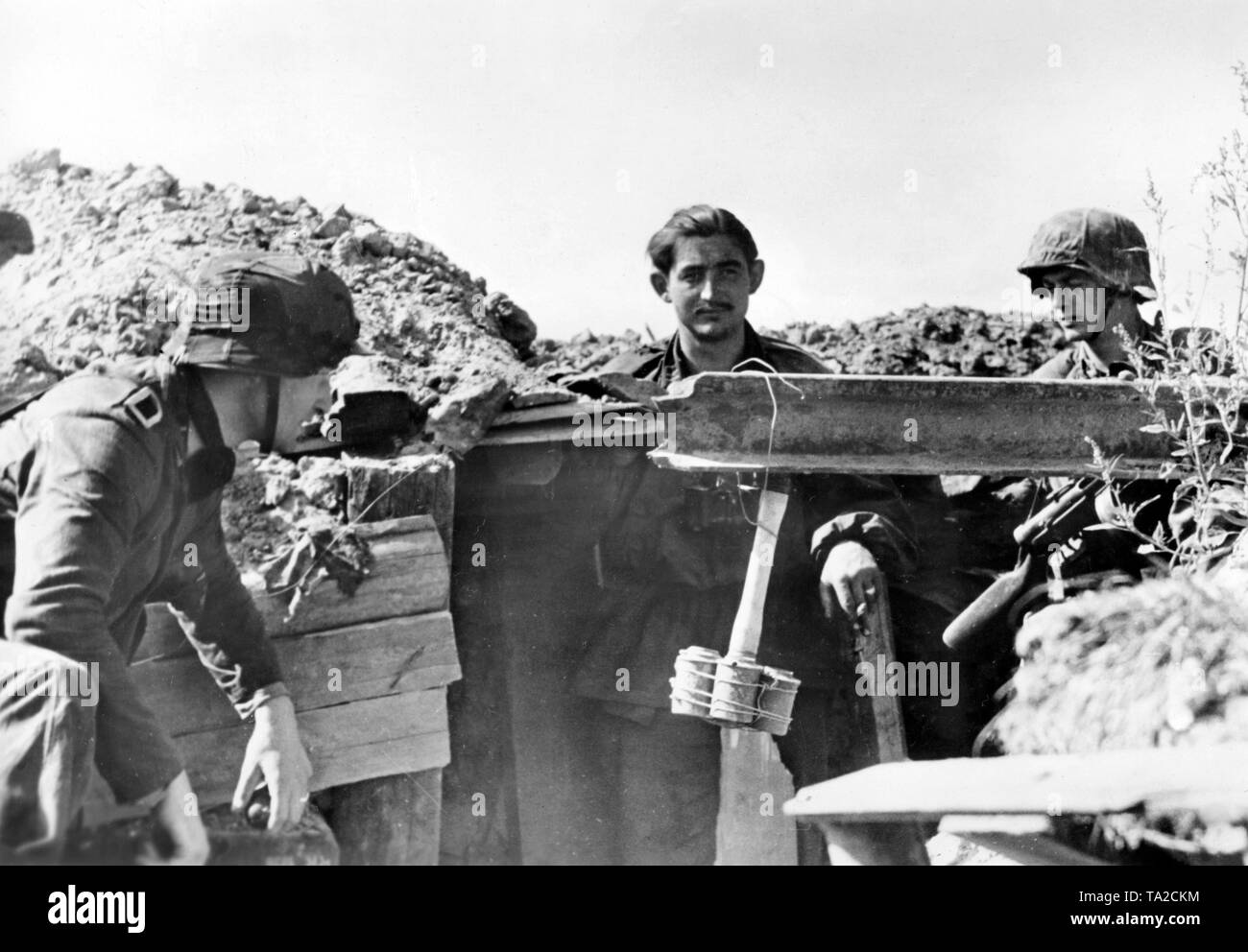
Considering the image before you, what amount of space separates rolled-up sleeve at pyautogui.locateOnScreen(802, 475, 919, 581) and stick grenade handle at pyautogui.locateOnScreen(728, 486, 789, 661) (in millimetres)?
326

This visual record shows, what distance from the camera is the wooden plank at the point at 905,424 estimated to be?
5.21 metres

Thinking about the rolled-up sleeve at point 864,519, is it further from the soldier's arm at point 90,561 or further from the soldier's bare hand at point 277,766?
the soldier's arm at point 90,561

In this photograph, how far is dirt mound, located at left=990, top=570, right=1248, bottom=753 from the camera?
421cm

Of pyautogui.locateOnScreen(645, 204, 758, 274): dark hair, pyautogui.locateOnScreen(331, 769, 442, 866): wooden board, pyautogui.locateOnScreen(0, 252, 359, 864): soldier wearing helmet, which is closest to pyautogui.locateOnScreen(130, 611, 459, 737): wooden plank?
pyautogui.locateOnScreen(0, 252, 359, 864): soldier wearing helmet

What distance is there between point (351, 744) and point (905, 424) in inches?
87.0

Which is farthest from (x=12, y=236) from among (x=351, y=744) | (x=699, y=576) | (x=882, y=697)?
(x=882, y=697)

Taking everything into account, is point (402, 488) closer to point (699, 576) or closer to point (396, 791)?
point (396, 791)

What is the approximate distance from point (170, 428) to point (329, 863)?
1442mm

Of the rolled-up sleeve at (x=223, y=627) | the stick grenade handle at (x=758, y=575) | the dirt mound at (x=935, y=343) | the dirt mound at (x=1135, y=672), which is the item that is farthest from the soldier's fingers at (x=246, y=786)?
the dirt mound at (x=935, y=343)

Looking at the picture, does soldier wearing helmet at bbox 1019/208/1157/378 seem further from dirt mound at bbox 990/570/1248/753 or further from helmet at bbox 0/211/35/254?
helmet at bbox 0/211/35/254

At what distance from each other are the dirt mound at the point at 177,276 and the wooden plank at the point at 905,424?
0.69m
